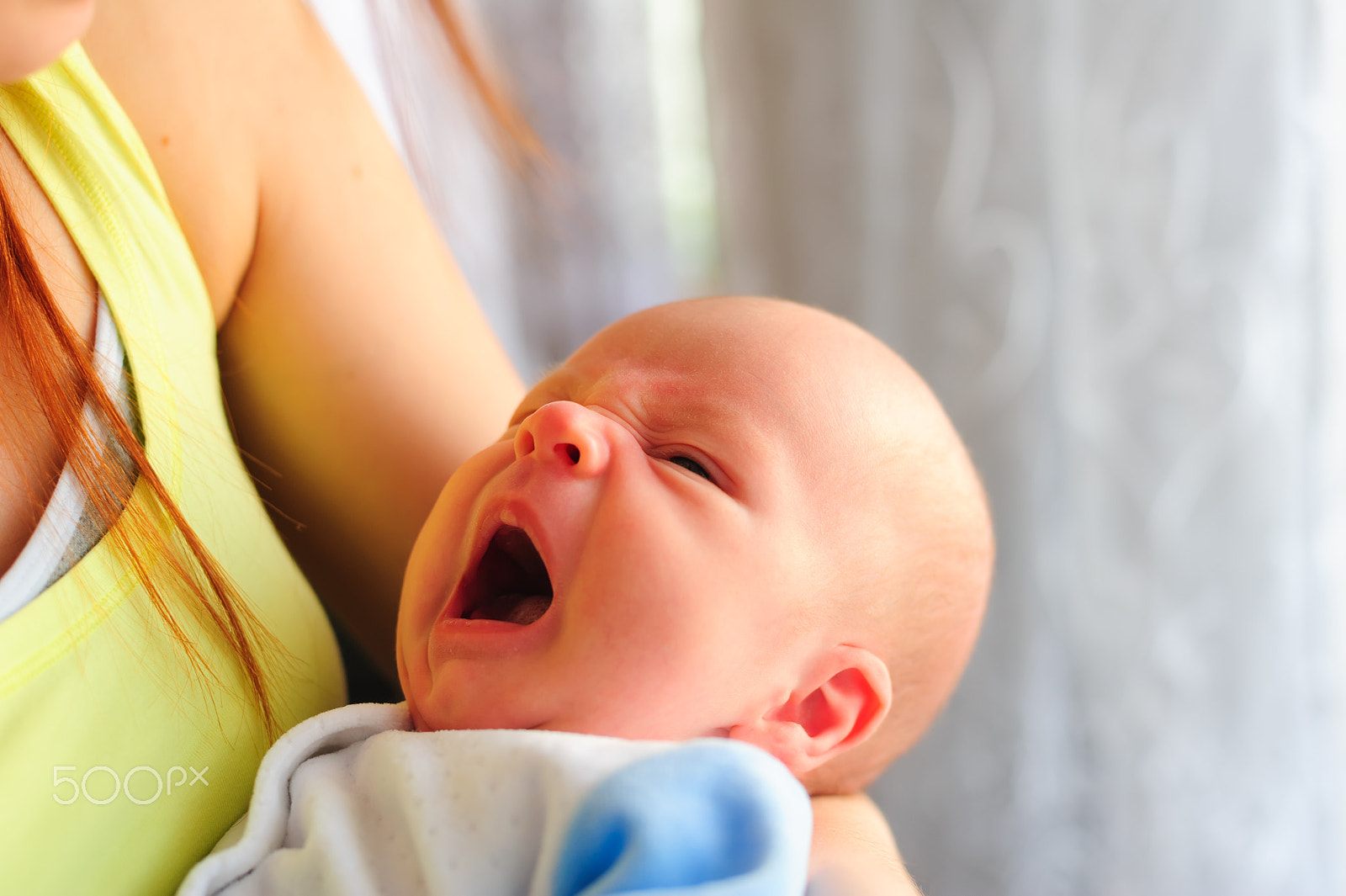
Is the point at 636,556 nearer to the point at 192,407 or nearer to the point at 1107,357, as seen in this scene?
the point at 192,407

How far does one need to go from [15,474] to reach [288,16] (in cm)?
46

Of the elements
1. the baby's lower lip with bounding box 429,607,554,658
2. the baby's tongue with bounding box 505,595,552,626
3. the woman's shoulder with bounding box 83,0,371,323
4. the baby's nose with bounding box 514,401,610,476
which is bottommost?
the baby's tongue with bounding box 505,595,552,626

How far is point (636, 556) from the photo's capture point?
67cm

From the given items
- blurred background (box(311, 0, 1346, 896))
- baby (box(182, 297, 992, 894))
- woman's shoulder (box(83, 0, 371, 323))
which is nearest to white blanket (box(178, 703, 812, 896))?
baby (box(182, 297, 992, 894))

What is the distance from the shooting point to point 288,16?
896 millimetres

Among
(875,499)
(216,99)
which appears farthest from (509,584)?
(216,99)

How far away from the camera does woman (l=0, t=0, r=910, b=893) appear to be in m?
0.60

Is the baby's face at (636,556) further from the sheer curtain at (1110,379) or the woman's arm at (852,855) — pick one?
the sheer curtain at (1110,379)

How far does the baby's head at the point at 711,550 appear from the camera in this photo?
0.67 m

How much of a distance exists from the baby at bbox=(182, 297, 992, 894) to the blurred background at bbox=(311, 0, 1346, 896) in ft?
1.68

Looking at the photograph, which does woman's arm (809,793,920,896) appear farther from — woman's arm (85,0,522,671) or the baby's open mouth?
woman's arm (85,0,522,671)

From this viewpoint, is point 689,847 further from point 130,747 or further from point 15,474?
point 15,474

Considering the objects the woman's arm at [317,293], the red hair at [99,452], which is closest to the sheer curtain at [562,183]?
the woman's arm at [317,293]

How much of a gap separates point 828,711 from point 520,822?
0.80 feet
